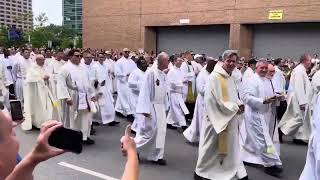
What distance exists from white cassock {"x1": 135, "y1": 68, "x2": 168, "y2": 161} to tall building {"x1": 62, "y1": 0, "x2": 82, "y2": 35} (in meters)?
63.8

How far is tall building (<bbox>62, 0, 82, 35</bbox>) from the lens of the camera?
70950mm

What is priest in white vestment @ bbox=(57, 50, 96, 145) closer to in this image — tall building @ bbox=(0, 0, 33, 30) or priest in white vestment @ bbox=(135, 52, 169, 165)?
priest in white vestment @ bbox=(135, 52, 169, 165)

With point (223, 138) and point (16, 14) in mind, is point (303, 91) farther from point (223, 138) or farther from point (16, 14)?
point (16, 14)

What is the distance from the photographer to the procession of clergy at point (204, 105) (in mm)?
6766

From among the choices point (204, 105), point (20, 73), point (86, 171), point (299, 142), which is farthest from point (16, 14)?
point (204, 105)

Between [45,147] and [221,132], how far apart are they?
491 centimetres

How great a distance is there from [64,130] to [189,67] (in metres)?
11.3

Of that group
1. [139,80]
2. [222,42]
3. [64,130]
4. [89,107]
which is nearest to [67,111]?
[89,107]

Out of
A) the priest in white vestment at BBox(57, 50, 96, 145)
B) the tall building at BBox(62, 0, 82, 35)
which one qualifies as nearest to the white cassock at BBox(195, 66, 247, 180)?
the priest in white vestment at BBox(57, 50, 96, 145)

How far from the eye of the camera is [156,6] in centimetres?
2938

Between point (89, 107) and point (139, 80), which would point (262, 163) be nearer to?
point (89, 107)

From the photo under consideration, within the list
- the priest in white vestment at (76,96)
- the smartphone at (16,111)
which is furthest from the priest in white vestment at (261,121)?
the smartphone at (16,111)

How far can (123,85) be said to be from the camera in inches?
555

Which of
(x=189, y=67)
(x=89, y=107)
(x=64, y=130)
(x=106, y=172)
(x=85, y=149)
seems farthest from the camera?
(x=189, y=67)
